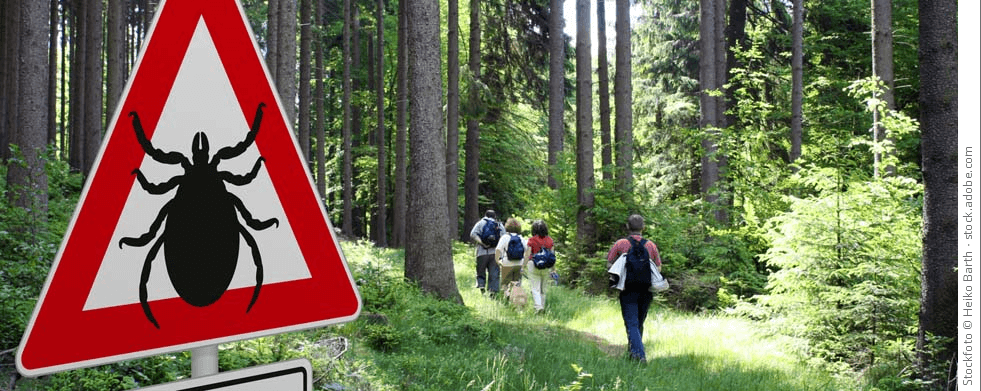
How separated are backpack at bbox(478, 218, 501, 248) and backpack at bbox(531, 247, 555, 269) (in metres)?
1.64

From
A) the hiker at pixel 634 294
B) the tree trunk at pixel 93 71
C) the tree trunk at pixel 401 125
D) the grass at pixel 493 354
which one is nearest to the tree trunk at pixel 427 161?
the grass at pixel 493 354

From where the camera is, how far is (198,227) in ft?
6.92

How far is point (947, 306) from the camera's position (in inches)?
323

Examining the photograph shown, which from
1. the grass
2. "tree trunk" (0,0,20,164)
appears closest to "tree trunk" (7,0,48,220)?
the grass

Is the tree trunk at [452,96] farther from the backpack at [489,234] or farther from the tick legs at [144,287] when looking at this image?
the tick legs at [144,287]

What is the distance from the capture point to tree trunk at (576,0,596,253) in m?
19.8

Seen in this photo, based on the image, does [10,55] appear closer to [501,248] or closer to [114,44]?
[114,44]

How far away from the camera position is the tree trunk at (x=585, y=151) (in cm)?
1983

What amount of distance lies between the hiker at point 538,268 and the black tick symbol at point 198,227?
1167 cm

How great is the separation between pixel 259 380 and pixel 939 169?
8281mm

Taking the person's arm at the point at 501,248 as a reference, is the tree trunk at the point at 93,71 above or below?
above

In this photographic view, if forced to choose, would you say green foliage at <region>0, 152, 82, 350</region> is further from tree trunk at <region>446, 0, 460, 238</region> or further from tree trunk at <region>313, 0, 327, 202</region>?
tree trunk at <region>313, 0, 327, 202</region>

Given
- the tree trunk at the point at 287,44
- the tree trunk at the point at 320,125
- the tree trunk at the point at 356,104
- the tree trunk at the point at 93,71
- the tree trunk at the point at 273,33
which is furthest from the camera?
the tree trunk at the point at 356,104

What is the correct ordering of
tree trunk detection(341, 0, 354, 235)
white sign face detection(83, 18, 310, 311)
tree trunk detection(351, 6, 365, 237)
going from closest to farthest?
white sign face detection(83, 18, 310, 311) < tree trunk detection(341, 0, 354, 235) < tree trunk detection(351, 6, 365, 237)
